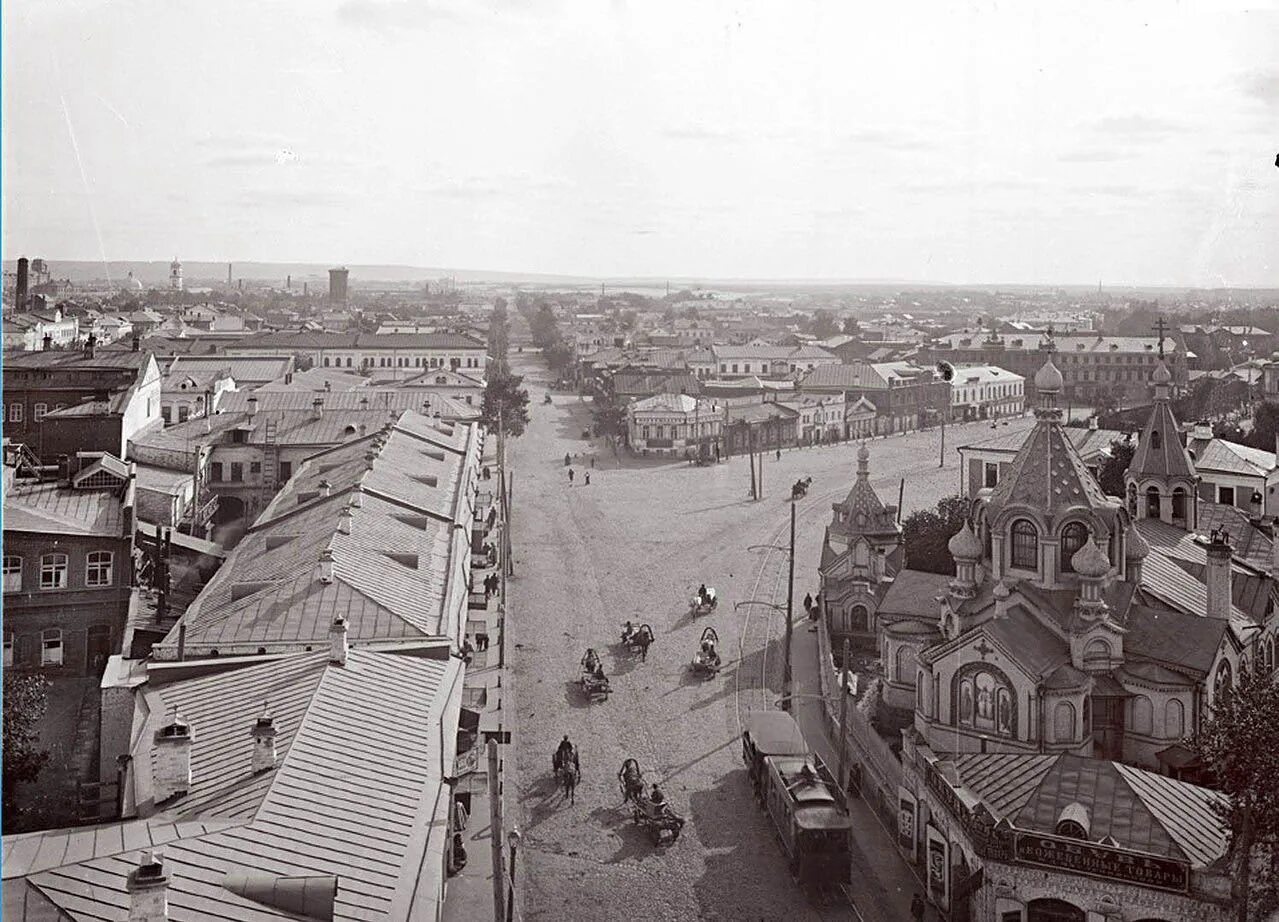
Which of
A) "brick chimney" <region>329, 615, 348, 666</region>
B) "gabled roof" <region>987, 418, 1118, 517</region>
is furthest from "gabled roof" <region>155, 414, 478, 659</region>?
"gabled roof" <region>987, 418, 1118, 517</region>

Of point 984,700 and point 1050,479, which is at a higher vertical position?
point 1050,479

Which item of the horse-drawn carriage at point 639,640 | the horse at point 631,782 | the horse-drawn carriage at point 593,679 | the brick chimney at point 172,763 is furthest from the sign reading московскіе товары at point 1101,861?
the horse-drawn carriage at point 639,640

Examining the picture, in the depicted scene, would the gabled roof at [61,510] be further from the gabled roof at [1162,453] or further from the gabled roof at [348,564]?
the gabled roof at [1162,453]

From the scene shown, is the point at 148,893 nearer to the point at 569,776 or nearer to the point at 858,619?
the point at 569,776

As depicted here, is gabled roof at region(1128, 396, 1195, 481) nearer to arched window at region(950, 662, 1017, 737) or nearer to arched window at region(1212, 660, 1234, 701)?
arched window at region(1212, 660, 1234, 701)

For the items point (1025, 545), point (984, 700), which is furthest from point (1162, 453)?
point (984, 700)

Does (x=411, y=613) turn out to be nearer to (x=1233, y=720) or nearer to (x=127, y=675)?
(x=127, y=675)

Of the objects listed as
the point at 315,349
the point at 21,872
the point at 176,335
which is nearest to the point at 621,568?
the point at 21,872
